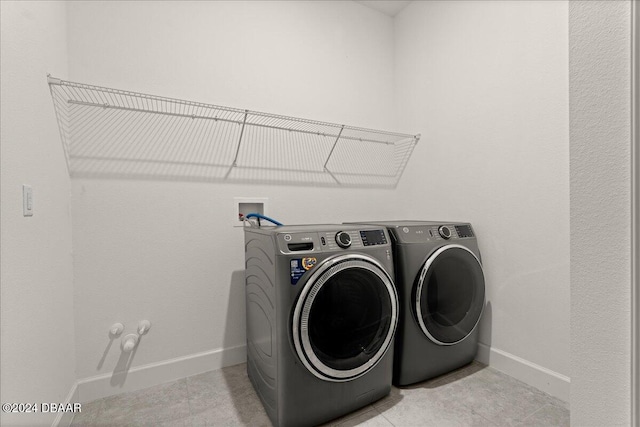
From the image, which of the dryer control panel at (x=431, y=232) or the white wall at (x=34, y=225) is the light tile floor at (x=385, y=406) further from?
the dryer control panel at (x=431, y=232)

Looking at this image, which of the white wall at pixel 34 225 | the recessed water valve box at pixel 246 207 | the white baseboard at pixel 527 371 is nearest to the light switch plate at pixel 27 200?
the white wall at pixel 34 225

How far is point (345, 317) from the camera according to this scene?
1.36 m

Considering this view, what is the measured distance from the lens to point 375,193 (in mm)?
2453

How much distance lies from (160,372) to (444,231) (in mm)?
1813

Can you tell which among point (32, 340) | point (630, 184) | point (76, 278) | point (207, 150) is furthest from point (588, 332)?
point (76, 278)

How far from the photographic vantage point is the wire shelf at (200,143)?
1.55m

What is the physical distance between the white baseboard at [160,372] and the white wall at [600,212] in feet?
5.63

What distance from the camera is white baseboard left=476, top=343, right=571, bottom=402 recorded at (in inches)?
59.1

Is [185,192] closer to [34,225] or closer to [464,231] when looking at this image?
[34,225]

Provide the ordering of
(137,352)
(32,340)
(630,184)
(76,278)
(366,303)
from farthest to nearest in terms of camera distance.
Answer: (137,352), (76,278), (366,303), (32,340), (630,184)

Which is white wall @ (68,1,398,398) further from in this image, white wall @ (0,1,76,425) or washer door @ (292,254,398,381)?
washer door @ (292,254,398,381)

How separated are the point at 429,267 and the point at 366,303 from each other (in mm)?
416

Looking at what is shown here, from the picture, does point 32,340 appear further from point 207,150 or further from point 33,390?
point 207,150

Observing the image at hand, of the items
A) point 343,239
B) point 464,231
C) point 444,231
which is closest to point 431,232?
point 444,231
